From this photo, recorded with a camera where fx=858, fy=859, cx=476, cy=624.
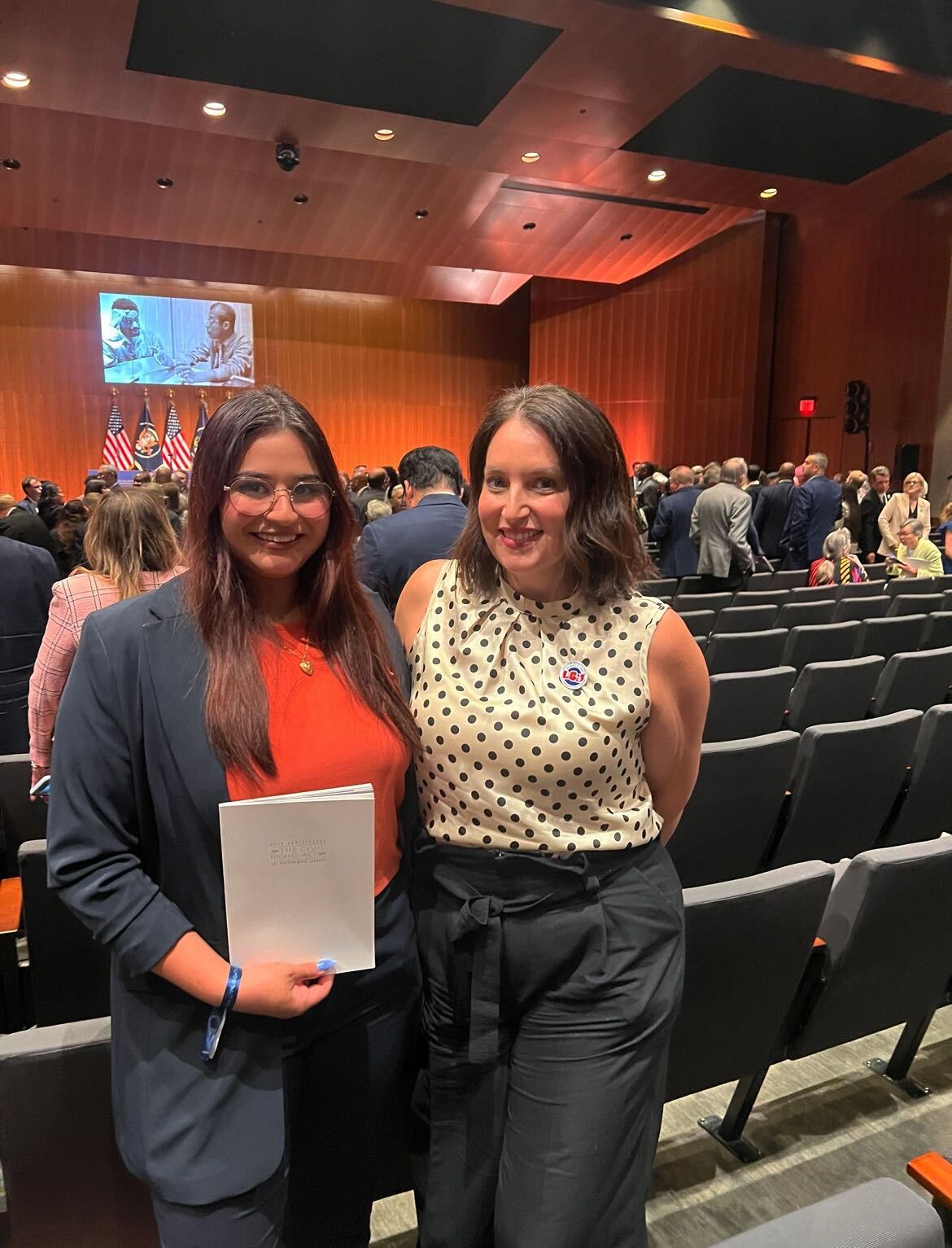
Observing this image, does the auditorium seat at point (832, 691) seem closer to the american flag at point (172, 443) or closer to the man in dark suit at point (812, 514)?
the man in dark suit at point (812, 514)

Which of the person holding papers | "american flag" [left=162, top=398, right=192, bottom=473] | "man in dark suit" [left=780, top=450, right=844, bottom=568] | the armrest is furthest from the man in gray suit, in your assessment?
"american flag" [left=162, top=398, right=192, bottom=473]

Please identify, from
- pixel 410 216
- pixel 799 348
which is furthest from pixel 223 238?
pixel 799 348

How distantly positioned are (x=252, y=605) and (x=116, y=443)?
15.2 m

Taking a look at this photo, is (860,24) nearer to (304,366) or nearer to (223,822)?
(223,822)

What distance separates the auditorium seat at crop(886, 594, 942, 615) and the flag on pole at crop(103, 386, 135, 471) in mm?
13157

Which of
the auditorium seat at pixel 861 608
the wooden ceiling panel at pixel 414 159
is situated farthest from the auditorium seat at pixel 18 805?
the wooden ceiling panel at pixel 414 159

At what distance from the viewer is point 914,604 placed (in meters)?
5.42

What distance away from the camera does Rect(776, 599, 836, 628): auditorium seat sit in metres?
5.09

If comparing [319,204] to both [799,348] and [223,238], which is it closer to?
[223,238]

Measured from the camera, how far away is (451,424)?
1738 cm

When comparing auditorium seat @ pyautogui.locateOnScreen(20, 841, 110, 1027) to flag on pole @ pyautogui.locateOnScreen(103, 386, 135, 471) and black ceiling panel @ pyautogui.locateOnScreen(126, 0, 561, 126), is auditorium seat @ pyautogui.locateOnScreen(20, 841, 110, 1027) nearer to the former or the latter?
black ceiling panel @ pyautogui.locateOnScreen(126, 0, 561, 126)

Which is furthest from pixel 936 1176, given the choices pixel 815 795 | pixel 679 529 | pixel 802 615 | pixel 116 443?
pixel 116 443

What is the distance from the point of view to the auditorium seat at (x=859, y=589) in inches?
232

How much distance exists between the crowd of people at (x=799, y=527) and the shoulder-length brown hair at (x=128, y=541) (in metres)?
4.34
